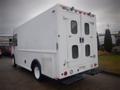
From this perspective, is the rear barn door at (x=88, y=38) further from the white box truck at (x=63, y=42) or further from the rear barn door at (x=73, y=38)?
the rear barn door at (x=73, y=38)

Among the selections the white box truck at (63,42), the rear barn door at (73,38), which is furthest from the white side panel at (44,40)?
the rear barn door at (73,38)

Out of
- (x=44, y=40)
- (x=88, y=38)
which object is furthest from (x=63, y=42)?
(x=88, y=38)

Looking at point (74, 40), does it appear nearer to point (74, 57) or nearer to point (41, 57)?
point (74, 57)

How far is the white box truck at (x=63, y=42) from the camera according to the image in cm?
414

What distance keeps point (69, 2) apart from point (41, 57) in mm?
3311

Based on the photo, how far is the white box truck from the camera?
163 inches

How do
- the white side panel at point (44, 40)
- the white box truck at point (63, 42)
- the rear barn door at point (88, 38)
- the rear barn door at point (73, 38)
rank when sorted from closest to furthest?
1. the white box truck at point (63, 42)
2. the white side panel at point (44, 40)
3. the rear barn door at point (73, 38)
4. the rear barn door at point (88, 38)

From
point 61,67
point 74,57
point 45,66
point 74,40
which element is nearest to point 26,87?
point 45,66

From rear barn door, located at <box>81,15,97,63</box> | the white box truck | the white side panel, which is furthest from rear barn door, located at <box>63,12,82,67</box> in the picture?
the white side panel

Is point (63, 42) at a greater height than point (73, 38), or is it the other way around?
point (73, 38)

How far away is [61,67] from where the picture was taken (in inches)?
162

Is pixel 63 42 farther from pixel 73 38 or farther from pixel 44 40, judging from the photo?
pixel 44 40

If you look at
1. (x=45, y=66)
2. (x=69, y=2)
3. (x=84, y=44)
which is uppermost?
(x=69, y=2)

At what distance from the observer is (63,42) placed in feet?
13.8
